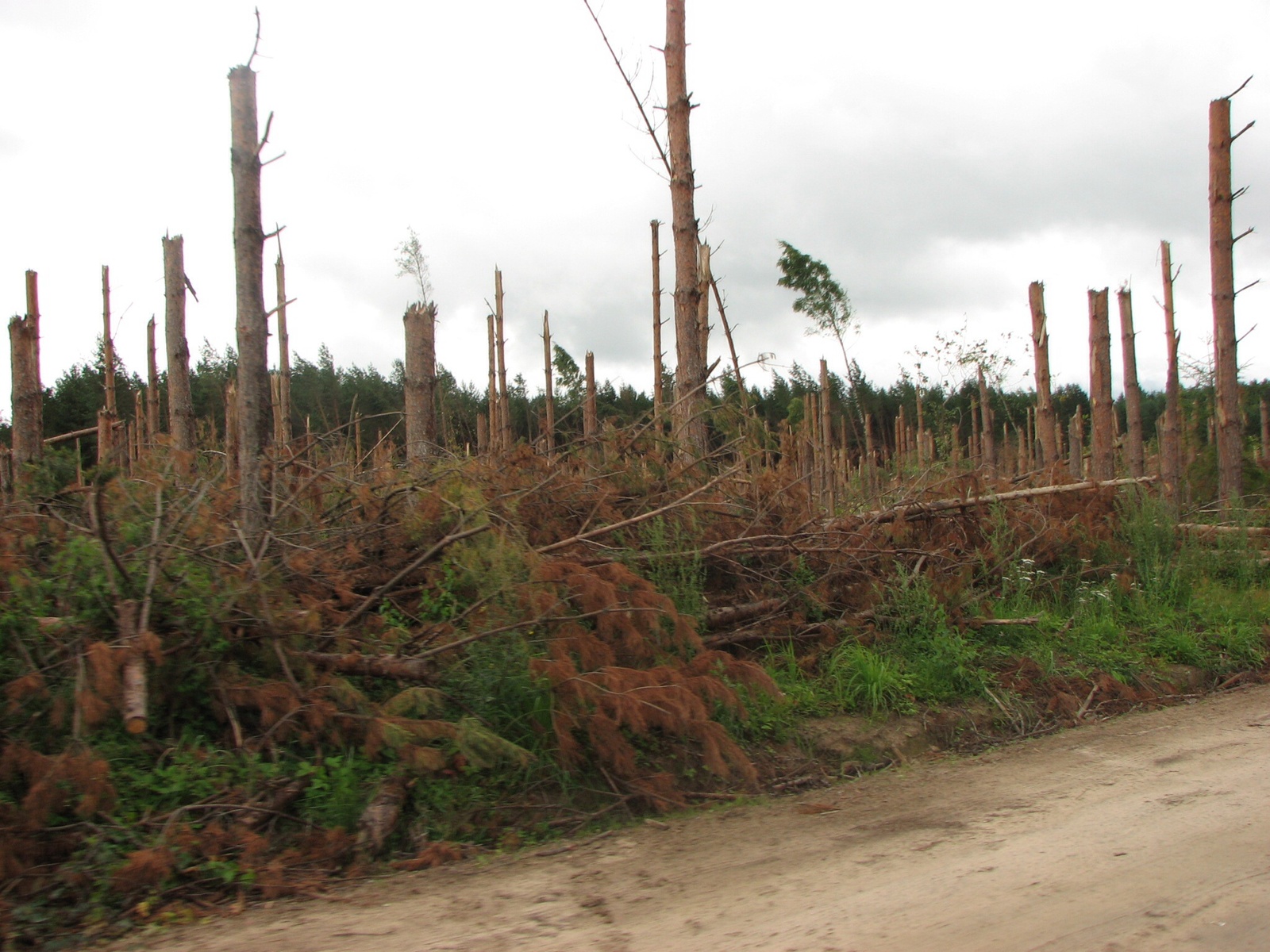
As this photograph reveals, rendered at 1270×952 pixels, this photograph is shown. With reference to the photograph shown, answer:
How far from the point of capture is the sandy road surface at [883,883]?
10.8 feet

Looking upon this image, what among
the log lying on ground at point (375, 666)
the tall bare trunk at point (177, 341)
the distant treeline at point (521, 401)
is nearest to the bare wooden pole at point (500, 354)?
the distant treeline at point (521, 401)

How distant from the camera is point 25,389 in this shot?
9625mm

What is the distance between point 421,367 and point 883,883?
6875 millimetres

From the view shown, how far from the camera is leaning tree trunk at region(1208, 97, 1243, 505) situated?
13.1 meters

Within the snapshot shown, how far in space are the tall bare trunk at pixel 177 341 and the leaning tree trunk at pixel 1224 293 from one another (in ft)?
44.8

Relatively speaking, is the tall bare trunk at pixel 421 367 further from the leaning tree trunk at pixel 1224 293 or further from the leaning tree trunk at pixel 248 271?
the leaning tree trunk at pixel 1224 293

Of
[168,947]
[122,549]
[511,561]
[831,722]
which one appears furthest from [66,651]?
[831,722]

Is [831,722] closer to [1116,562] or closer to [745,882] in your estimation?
[745,882]

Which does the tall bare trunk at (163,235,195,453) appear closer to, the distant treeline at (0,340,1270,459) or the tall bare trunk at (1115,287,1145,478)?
the distant treeline at (0,340,1270,459)

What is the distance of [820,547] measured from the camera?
25.0ft

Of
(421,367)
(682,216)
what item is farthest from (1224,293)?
(421,367)

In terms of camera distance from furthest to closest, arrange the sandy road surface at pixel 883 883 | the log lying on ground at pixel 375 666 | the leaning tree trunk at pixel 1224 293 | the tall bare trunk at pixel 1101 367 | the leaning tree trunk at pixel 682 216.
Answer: the tall bare trunk at pixel 1101 367, the leaning tree trunk at pixel 1224 293, the leaning tree trunk at pixel 682 216, the log lying on ground at pixel 375 666, the sandy road surface at pixel 883 883

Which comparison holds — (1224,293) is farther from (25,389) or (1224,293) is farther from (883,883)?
(25,389)

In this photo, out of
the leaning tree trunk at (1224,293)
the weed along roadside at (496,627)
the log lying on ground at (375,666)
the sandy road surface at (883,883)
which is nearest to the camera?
the sandy road surface at (883,883)
